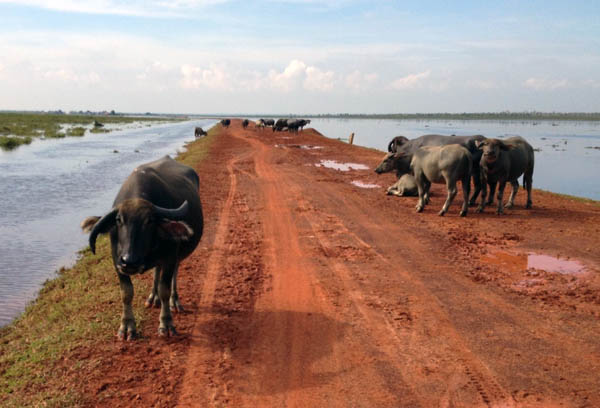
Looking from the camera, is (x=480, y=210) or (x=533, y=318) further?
(x=480, y=210)

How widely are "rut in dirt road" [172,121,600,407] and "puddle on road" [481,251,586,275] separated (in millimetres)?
567

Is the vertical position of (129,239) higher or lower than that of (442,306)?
higher

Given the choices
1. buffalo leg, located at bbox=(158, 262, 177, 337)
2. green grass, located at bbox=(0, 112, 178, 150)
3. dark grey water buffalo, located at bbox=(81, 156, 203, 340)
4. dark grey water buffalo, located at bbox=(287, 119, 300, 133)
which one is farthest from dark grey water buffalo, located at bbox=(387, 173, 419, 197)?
dark grey water buffalo, located at bbox=(287, 119, 300, 133)

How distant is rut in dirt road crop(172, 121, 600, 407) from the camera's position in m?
4.78

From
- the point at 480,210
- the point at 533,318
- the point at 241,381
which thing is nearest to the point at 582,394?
the point at 533,318

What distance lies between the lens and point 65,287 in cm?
848

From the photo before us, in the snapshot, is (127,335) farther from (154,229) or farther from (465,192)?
(465,192)

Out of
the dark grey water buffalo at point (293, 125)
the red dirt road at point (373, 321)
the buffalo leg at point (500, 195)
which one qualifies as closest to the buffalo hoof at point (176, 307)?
the red dirt road at point (373, 321)

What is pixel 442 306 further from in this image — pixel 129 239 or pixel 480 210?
pixel 480 210

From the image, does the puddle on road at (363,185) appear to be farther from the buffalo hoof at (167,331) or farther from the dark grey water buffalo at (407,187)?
the buffalo hoof at (167,331)

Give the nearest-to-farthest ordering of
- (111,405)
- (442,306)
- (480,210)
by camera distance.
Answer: (111,405)
(442,306)
(480,210)

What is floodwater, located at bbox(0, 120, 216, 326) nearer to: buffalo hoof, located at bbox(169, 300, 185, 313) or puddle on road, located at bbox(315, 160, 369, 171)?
buffalo hoof, located at bbox(169, 300, 185, 313)

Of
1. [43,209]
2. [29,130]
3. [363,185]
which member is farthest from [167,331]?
[29,130]

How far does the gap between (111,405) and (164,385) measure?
55 centimetres
